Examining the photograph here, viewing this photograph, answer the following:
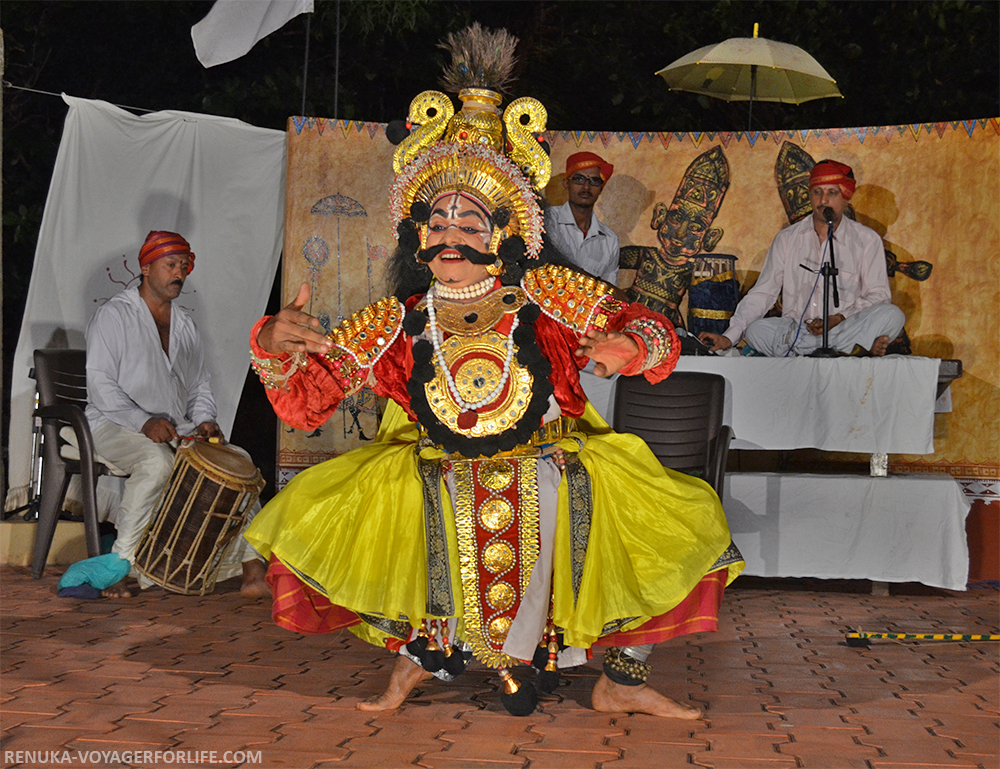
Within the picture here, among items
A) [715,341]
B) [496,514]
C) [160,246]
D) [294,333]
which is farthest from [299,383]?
[715,341]

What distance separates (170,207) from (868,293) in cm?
446

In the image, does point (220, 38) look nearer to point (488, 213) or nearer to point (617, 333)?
point (488, 213)

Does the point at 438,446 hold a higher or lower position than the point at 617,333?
lower

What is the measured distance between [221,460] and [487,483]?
89.9 inches

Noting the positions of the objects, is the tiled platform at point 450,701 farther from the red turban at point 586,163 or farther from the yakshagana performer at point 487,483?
the red turban at point 586,163

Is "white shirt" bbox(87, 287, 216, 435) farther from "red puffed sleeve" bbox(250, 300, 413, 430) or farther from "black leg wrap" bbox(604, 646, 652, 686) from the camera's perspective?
"black leg wrap" bbox(604, 646, 652, 686)

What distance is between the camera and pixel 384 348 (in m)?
3.64

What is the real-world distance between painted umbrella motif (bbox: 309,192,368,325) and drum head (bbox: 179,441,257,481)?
1731mm

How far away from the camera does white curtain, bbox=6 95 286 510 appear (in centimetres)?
676

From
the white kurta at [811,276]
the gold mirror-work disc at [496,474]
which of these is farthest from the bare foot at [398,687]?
the white kurta at [811,276]

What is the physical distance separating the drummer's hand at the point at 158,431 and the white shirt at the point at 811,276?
10.9 feet

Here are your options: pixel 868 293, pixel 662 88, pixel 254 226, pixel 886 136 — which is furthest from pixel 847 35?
Answer: pixel 254 226

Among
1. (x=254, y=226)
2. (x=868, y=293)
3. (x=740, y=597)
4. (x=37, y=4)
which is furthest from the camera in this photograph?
(x=37, y=4)

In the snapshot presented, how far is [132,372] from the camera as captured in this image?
5855 millimetres
